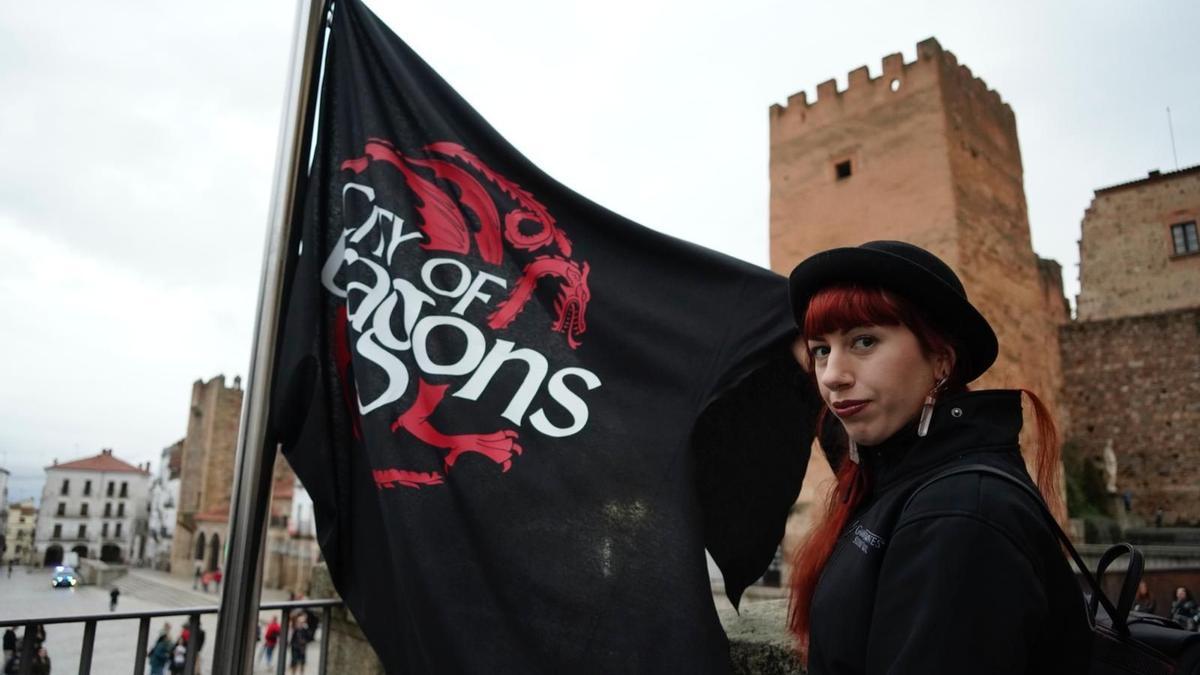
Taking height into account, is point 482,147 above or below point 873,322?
above

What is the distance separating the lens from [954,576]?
90cm

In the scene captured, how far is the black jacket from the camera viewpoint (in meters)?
0.88

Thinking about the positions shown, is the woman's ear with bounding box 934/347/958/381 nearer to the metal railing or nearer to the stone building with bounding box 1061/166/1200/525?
the metal railing

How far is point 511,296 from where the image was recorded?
7.68 ft

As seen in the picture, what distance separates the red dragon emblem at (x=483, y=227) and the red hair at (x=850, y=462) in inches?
41.6

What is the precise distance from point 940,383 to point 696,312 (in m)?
1.16

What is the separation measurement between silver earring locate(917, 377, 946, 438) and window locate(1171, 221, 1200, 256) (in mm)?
27491

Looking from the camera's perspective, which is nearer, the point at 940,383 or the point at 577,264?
the point at 940,383

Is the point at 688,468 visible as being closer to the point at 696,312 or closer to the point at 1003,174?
the point at 696,312

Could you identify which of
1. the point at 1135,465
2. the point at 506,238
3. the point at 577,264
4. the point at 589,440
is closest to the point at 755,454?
the point at 589,440

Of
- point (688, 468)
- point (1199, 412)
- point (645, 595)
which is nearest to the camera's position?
point (645, 595)

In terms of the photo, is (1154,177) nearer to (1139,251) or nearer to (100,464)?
(1139,251)

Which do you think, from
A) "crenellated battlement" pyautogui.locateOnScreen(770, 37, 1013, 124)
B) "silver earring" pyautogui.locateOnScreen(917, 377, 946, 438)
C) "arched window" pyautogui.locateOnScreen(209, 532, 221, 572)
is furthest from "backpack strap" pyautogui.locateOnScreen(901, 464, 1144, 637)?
"arched window" pyautogui.locateOnScreen(209, 532, 221, 572)

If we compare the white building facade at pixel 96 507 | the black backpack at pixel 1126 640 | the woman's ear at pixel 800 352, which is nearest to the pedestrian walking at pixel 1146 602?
the woman's ear at pixel 800 352
